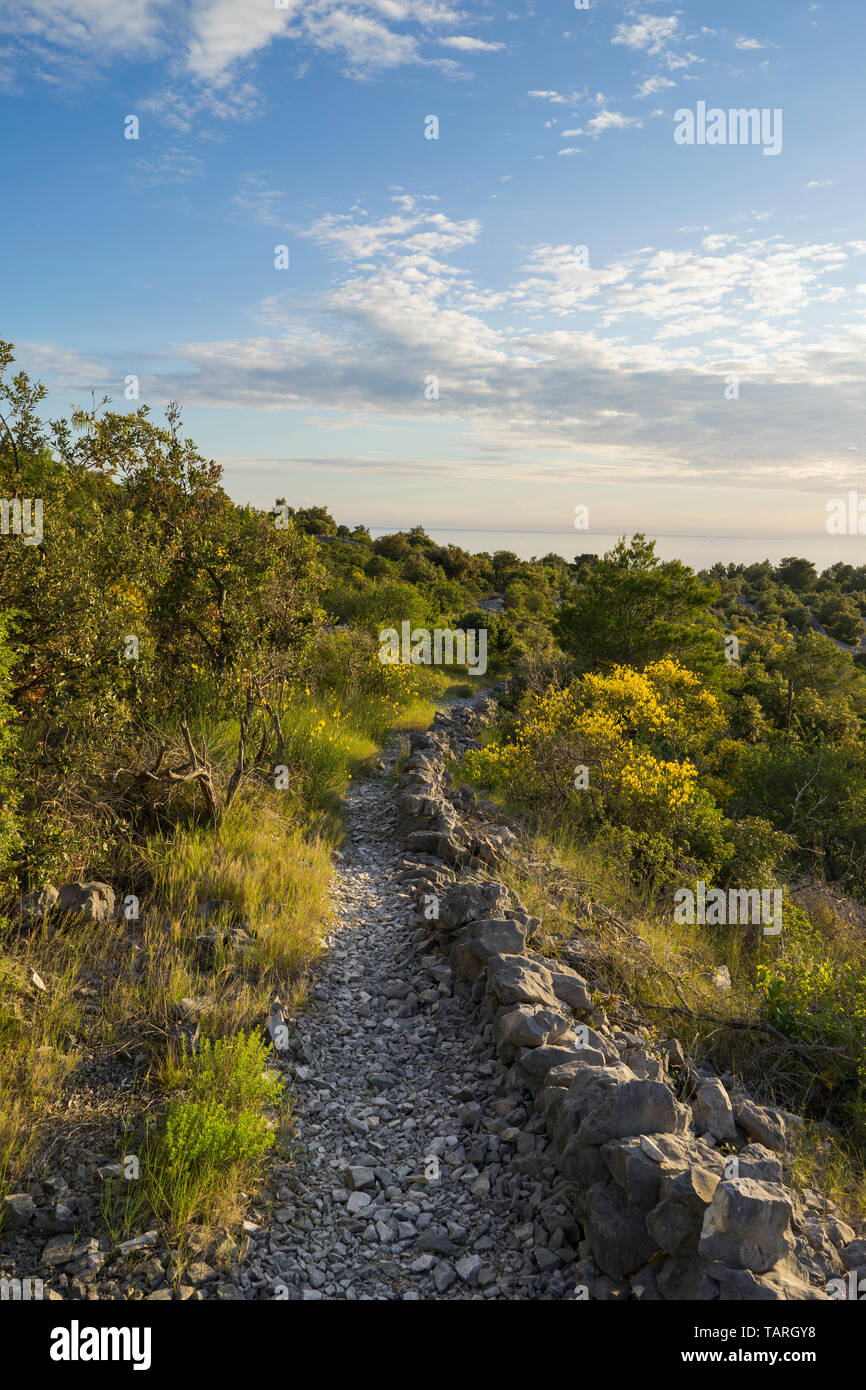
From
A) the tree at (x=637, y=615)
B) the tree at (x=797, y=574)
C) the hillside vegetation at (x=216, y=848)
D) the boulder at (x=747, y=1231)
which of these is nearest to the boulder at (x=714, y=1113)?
the hillside vegetation at (x=216, y=848)

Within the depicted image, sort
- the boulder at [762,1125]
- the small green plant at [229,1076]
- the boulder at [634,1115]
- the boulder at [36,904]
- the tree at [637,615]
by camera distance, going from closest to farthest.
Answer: the boulder at [634,1115], the small green plant at [229,1076], the boulder at [762,1125], the boulder at [36,904], the tree at [637,615]

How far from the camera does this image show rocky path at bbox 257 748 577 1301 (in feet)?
10.3

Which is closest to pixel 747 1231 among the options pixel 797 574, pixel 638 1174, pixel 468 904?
pixel 638 1174


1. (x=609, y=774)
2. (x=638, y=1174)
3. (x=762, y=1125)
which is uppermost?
(x=609, y=774)

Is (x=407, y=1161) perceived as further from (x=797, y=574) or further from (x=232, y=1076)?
(x=797, y=574)

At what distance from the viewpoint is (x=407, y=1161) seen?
3898 millimetres

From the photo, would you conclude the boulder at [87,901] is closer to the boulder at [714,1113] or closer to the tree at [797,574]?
the boulder at [714,1113]

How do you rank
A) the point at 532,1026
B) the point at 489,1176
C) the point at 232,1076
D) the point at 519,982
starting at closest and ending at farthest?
the point at 489,1176 → the point at 232,1076 → the point at 532,1026 → the point at 519,982

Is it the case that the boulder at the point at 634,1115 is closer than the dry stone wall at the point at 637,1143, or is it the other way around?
the dry stone wall at the point at 637,1143

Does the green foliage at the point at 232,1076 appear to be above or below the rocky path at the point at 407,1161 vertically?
above

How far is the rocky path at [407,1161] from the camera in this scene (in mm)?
3154

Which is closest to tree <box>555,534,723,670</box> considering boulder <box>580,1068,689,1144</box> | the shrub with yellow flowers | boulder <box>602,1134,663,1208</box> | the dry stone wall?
the shrub with yellow flowers
